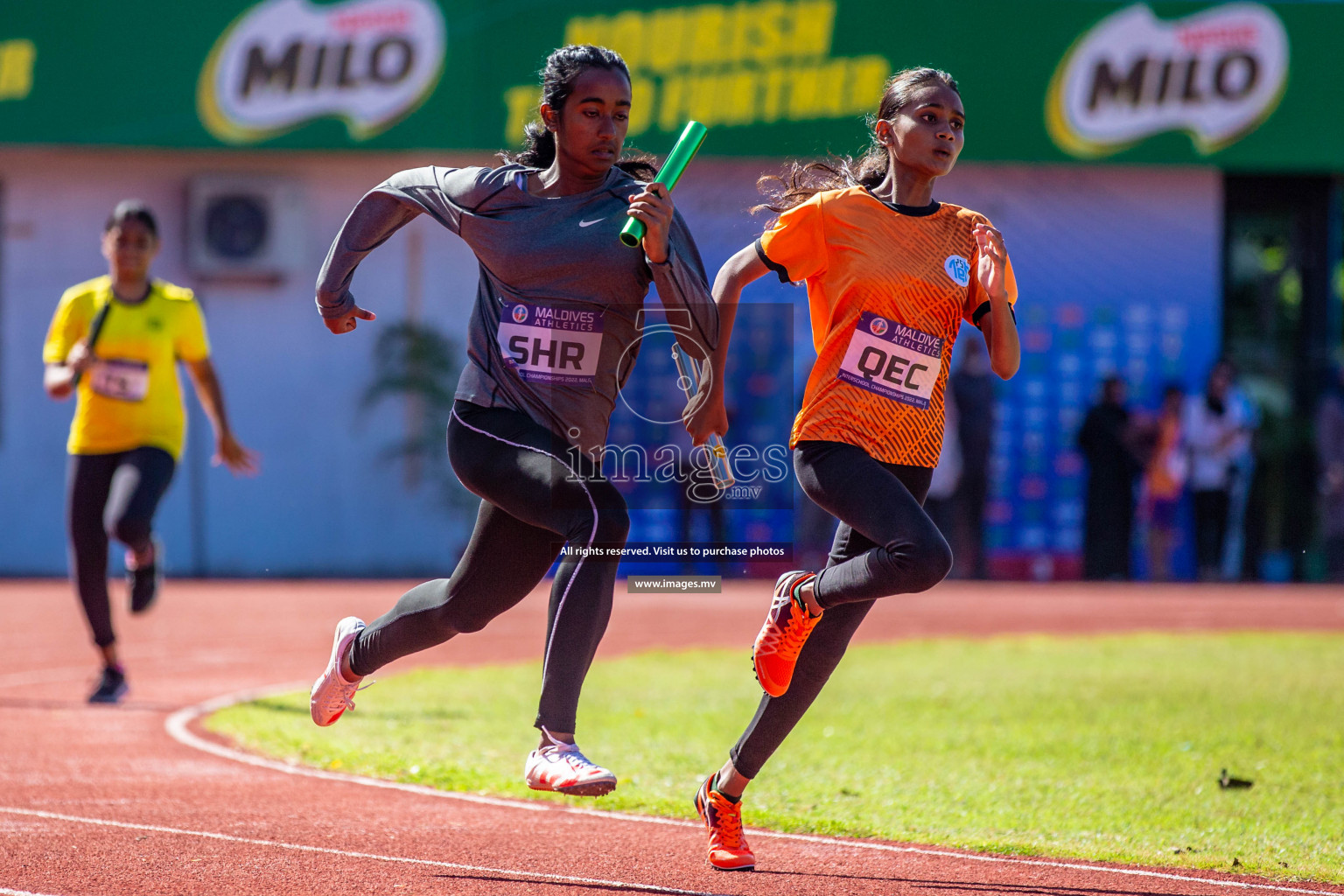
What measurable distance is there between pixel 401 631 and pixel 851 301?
1686mm

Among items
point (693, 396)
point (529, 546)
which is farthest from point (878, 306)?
point (529, 546)

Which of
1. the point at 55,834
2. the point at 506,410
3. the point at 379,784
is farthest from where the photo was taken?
the point at 379,784

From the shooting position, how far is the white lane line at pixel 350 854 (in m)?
4.65

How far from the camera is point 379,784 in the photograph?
6.50m

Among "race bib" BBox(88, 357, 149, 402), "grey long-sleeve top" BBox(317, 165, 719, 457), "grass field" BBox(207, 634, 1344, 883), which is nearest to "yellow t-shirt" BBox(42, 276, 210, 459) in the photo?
"race bib" BBox(88, 357, 149, 402)

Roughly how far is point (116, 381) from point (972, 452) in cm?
1092

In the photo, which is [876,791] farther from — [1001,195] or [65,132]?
[65,132]

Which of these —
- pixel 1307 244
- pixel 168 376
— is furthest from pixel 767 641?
pixel 1307 244

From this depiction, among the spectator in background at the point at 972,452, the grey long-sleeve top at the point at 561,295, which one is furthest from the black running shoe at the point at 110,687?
the spectator in background at the point at 972,452

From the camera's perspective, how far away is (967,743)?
25.6ft

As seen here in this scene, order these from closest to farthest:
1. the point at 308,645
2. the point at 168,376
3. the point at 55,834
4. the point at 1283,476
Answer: the point at 55,834, the point at 168,376, the point at 308,645, the point at 1283,476

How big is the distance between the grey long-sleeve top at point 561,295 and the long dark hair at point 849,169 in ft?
1.70

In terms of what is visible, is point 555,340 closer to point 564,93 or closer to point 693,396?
point 693,396

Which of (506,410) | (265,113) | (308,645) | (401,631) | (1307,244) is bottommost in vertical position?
(308,645)
